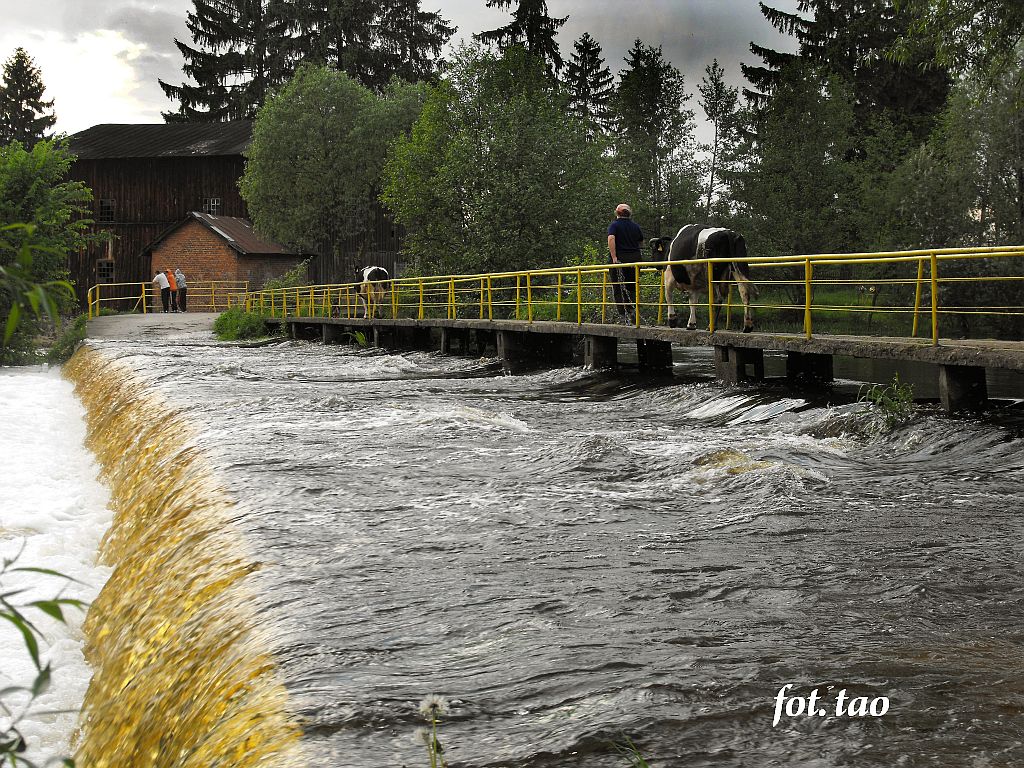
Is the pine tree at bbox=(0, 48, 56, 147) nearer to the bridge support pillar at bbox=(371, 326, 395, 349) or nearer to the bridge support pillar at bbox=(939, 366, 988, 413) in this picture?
the bridge support pillar at bbox=(371, 326, 395, 349)

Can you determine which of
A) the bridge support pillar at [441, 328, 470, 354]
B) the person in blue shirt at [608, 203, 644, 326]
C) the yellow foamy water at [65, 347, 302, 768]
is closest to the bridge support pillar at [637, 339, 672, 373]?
the person in blue shirt at [608, 203, 644, 326]

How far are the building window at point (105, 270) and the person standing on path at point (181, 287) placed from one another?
806 centimetres

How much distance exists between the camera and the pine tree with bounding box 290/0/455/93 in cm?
6222

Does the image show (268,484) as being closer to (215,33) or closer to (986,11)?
(986,11)

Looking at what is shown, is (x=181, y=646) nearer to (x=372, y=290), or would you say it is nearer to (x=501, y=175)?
(x=372, y=290)

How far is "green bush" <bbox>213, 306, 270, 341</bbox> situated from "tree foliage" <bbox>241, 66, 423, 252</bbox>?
17847 millimetres

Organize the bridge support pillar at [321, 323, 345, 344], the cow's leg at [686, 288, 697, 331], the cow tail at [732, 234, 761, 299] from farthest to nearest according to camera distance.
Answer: the bridge support pillar at [321, 323, 345, 344], the cow's leg at [686, 288, 697, 331], the cow tail at [732, 234, 761, 299]

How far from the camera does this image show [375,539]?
596 centimetres

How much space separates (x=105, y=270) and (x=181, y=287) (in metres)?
11.6

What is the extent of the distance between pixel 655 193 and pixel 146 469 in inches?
1971

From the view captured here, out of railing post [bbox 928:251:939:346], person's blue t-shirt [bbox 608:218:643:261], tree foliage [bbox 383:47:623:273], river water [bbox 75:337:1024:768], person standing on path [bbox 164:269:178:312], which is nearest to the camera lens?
river water [bbox 75:337:1024:768]

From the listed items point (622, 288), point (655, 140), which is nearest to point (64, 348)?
point (622, 288)

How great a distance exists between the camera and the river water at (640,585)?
347 centimetres

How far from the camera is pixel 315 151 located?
5250cm
